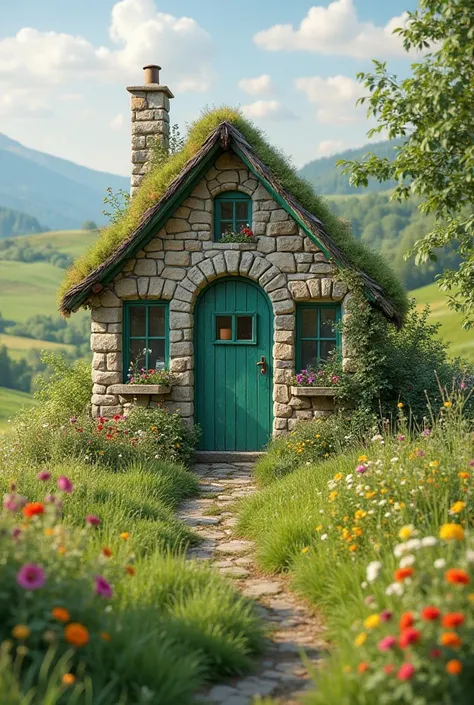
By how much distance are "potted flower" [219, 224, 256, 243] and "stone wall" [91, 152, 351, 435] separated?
0.29ft

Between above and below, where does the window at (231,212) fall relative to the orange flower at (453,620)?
above

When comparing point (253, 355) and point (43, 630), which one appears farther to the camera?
point (253, 355)

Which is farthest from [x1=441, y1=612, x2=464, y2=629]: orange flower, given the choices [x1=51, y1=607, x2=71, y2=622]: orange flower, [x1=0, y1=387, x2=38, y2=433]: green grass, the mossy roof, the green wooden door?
[x1=0, y1=387, x2=38, y2=433]: green grass

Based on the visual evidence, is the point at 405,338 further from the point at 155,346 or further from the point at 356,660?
the point at 356,660

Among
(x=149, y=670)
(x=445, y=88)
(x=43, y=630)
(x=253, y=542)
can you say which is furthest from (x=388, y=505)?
(x=445, y=88)

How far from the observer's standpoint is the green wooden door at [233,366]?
41.1 ft

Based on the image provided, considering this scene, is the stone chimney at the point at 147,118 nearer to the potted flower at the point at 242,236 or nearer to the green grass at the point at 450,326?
the potted flower at the point at 242,236

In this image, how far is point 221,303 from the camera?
1255 centimetres

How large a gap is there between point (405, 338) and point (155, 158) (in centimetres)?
532

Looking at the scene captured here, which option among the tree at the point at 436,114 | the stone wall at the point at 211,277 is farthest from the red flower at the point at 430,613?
the stone wall at the point at 211,277

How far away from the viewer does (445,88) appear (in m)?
8.27

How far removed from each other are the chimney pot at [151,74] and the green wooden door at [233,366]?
4.16 m

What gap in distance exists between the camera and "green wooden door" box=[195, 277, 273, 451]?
12516mm

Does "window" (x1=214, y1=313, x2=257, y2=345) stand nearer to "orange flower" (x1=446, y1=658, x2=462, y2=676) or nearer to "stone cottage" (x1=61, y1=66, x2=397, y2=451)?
"stone cottage" (x1=61, y1=66, x2=397, y2=451)
